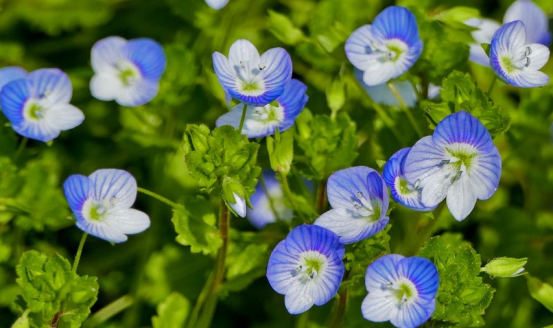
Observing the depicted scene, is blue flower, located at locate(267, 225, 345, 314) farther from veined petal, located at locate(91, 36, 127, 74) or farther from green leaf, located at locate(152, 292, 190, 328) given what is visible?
veined petal, located at locate(91, 36, 127, 74)

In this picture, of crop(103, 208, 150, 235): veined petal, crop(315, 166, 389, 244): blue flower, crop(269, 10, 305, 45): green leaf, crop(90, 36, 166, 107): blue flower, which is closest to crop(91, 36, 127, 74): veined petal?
crop(90, 36, 166, 107): blue flower

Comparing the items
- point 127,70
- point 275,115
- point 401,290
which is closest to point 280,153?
point 275,115

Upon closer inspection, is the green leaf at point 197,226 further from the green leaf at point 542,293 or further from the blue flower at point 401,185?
the green leaf at point 542,293

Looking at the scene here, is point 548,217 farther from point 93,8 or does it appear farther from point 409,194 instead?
point 93,8

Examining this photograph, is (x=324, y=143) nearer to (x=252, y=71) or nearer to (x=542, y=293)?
(x=252, y=71)

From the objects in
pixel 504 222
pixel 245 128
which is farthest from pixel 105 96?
pixel 504 222
